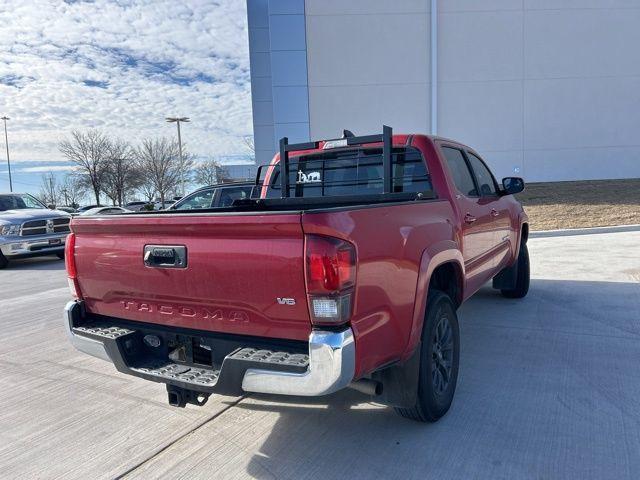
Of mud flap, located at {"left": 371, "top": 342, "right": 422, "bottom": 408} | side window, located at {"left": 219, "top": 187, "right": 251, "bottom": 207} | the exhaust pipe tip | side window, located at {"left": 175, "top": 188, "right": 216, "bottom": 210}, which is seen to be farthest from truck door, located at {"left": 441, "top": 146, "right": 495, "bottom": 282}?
side window, located at {"left": 175, "top": 188, "right": 216, "bottom": 210}

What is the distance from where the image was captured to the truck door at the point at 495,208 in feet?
15.9

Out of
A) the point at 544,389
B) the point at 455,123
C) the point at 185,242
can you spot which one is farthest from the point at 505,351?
the point at 455,123

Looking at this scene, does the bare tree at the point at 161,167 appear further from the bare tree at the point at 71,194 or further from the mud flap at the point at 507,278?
the mud flap at the point at 507,278

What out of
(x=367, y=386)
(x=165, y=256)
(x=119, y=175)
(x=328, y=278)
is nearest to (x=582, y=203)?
(x=367, y=386)

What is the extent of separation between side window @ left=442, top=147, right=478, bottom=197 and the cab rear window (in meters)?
0.35

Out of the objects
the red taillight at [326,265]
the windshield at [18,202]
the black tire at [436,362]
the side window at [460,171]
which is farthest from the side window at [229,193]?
the red taillight at [326,265]

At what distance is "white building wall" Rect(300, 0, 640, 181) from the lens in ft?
71.1

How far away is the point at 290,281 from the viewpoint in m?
2.37

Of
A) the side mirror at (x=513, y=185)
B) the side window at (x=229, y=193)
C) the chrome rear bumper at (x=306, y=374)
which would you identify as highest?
the side mirror at (x=513, y=185)

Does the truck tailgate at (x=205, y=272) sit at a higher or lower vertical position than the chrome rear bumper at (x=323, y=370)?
higher

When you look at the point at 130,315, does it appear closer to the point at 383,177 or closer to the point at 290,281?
the point at 290,281

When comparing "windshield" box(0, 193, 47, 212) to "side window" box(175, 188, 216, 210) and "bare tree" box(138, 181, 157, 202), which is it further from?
"bare tree" box(138, 181, 157, 202)

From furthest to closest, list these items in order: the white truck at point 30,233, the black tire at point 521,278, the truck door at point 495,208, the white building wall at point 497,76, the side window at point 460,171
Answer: the white building wall at point 497,76
the white truck at point 30,233
the black tire at point 521,278
the truck door at point 495,208
the side window at point 460,171

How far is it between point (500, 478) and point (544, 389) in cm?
132
